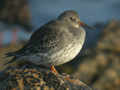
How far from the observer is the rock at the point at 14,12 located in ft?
81.1

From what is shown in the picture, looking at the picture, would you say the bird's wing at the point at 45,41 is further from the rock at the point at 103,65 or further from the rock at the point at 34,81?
the rock at the point at 103,65

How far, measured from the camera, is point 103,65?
51.9 feet

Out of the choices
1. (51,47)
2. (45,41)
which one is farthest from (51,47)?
(45,41)

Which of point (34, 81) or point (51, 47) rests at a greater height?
point (51, 47)

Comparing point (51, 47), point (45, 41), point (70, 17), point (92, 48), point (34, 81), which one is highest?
point (70, 17)

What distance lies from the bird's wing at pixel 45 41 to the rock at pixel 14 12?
1691 centimetres

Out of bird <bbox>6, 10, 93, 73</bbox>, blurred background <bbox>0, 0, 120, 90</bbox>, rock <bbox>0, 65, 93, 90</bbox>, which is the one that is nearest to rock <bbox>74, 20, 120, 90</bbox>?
blurred background <bbox>0, 0, 120, 90</bbox>

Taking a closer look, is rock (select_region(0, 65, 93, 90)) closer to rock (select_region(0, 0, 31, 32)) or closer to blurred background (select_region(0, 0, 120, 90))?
blurred background (select_region(0, 0, 120, 90))

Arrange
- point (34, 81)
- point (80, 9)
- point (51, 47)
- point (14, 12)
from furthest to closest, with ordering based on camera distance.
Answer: point (80, 9) < point (14, 12) < point (51, 47) < point (34, 81)

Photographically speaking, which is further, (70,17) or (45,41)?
(70,17)

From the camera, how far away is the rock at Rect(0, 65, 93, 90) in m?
7.05

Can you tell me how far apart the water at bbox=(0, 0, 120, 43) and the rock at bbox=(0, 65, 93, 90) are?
102ft

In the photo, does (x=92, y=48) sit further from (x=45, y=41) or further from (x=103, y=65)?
(x=45, y=41)

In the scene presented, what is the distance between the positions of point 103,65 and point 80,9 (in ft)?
104
